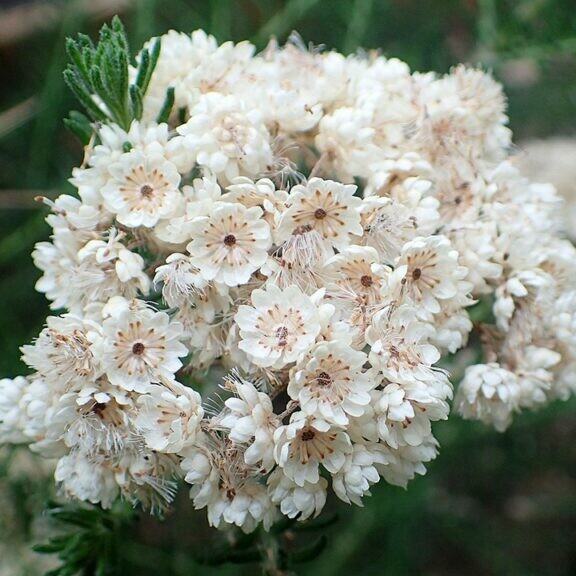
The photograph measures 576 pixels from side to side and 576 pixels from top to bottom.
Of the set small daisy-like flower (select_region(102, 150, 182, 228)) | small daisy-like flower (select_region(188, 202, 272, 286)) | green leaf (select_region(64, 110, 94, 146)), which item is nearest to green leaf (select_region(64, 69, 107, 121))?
green leaf (select_region(64, 110, 94, 146))

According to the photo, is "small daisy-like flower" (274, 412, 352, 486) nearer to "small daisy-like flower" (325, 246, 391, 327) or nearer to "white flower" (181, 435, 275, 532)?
"white flower" (181, 435, 275, 532)

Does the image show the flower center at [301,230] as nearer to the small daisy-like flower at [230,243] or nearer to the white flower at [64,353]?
the small daisy-like flower at [230,243]

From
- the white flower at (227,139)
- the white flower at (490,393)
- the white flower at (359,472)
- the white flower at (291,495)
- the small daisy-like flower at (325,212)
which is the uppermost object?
the white flower at (227,139)

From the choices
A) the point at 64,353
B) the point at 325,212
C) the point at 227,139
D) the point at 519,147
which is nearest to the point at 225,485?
the point at 64,353

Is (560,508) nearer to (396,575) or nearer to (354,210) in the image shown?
(396,575)

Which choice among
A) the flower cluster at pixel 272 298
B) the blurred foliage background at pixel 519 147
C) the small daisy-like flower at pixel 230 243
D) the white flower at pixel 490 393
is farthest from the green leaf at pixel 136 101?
the blurred foliage background at pixel 519 147

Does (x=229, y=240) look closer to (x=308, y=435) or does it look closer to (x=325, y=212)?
(x=325, y=212)

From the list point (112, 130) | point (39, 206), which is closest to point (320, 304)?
point (112, 130)
